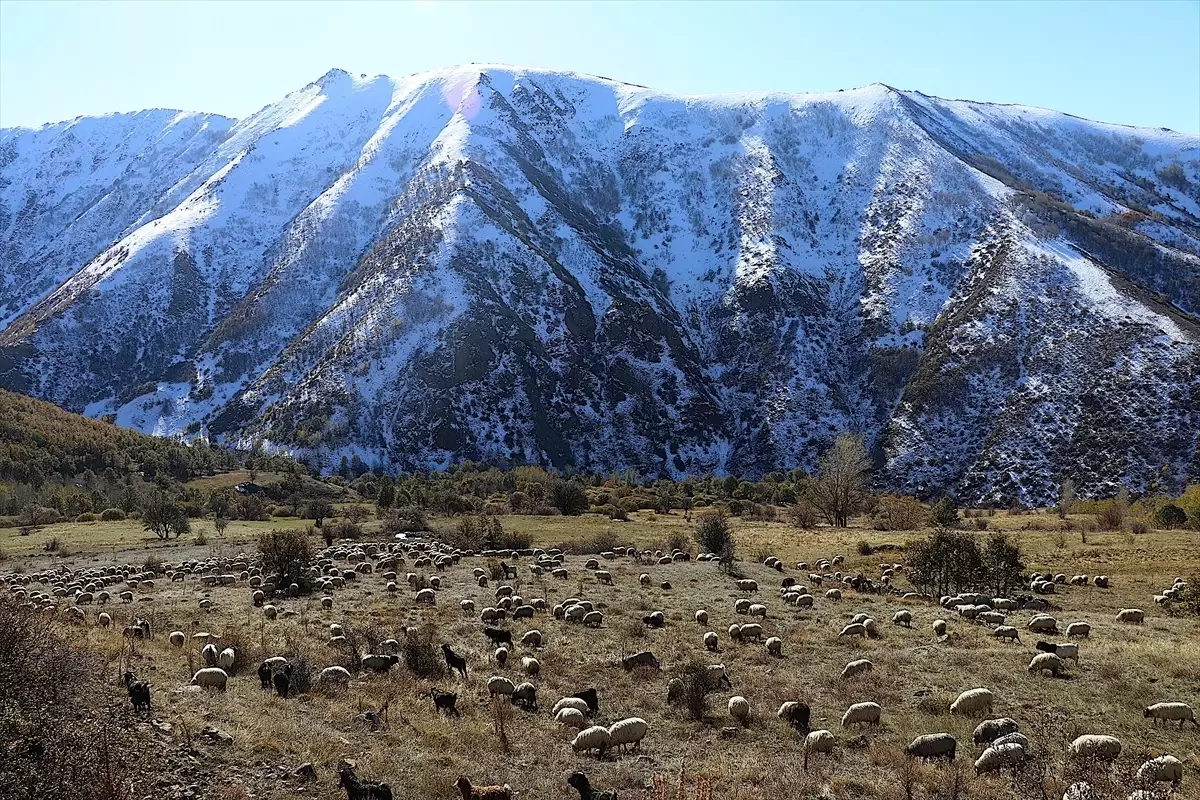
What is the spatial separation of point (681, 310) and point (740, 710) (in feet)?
464

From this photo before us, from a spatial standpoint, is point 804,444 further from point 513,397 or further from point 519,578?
point 519,578

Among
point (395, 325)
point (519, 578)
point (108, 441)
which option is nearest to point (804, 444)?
point (395, 325)

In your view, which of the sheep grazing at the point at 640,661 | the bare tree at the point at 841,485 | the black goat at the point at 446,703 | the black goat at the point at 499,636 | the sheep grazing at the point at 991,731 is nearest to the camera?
the sheep grazing at the point at 991,731

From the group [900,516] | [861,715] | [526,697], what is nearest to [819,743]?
[861,715]

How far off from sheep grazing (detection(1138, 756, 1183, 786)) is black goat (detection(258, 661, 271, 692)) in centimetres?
1700

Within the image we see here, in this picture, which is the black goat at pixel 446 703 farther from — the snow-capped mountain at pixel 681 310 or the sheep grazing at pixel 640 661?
the snow-capped mountain at pixel 681 310

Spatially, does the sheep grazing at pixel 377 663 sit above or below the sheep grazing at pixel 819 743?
Answer: below

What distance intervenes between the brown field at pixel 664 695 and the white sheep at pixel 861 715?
0.99ft

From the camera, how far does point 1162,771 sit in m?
11.3

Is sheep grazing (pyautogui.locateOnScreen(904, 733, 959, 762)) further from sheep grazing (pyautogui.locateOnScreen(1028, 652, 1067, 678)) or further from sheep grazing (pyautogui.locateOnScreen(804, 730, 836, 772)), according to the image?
sheep grazing (pyautogui.locateOnScreen(1028, 652, 1067, 678))

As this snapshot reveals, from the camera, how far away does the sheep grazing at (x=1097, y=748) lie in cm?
1225

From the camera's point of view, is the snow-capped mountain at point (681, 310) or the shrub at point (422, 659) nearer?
the shrub at point (422, 659)

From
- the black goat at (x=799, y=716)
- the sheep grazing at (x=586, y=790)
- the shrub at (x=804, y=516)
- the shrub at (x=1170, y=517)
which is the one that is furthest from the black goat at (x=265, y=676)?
the shrub at (x=1170, y=517)

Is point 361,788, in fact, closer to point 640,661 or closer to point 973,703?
point 640,661
